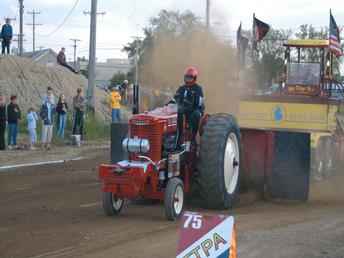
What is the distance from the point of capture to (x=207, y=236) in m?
5.25

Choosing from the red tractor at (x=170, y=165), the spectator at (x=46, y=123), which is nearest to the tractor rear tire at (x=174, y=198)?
the red tractor at (x=170, y=165)

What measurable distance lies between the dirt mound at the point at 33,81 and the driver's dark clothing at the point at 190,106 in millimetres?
17003

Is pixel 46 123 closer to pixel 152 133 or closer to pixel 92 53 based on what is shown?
pixel 92 53

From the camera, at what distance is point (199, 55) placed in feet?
73.3

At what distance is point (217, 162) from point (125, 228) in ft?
5.60

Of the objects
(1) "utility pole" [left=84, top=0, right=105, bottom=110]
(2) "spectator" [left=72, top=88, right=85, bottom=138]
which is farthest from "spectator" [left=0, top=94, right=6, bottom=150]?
(1) "utility pole" [left=84, top=0, right=105, bottom=110]

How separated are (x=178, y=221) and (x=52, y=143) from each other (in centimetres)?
1338

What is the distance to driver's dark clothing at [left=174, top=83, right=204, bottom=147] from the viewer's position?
34.5ft

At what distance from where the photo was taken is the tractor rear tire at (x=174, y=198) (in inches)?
387

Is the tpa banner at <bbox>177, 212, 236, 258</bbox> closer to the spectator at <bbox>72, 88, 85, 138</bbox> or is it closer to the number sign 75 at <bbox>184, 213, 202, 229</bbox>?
the number sign 75 at <bbox>184, 213, 202, 229</bbox>

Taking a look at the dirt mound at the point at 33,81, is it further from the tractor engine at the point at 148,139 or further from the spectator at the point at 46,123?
the tractor engine at the point at 148,139

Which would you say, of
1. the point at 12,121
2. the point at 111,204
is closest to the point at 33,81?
the point at 12,121

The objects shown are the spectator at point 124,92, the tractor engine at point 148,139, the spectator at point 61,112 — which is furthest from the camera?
the spectator at point 124,92

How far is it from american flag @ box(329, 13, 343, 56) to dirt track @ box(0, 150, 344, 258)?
5.54 metres
